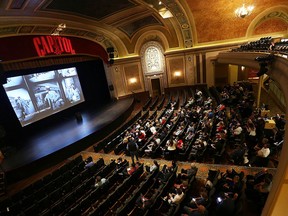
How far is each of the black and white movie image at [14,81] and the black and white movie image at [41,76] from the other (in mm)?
A: 535

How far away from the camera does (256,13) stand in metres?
14.1

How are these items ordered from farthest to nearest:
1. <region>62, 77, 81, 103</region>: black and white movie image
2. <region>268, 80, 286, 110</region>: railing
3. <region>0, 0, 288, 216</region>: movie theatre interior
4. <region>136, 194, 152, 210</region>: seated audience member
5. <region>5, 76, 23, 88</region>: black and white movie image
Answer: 1. <region>62, 77, 81, 103</region>: black and white movie image
2. <region>268, 80, 286, 110</region>: railing
3. <region>5, 76, 23, 88</region>: black and white movie image
4. <region>0, 0, 288, 216</region>: movie theatre interior
5. <region>136, 194, 152, 210</region>: seated audience member

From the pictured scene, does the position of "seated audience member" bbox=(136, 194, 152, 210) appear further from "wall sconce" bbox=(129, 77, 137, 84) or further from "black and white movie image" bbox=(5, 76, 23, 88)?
"wall sconce" bbox=(129, 77, 137, 84)

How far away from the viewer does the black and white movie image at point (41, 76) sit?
38.6 ft

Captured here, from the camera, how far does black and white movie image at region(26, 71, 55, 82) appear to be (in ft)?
38.6

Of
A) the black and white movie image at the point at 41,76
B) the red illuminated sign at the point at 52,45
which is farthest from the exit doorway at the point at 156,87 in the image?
the black and white movie image at the point at 41,76

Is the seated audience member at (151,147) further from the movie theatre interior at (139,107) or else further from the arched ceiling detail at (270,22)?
the arched ceiling detail at (270,22)

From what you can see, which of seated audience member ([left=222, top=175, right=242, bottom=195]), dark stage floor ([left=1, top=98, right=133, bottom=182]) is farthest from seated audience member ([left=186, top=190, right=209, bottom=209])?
dark stage floor ([left=1, top=98, right=133, bottom=182])

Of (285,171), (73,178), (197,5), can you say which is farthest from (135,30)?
(285,171)

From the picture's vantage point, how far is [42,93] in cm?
1245

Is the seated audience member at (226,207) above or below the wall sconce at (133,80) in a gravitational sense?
below

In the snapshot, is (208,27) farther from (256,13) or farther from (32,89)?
(32,89)

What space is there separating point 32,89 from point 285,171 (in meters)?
13.3

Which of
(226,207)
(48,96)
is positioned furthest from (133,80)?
(226,207)
